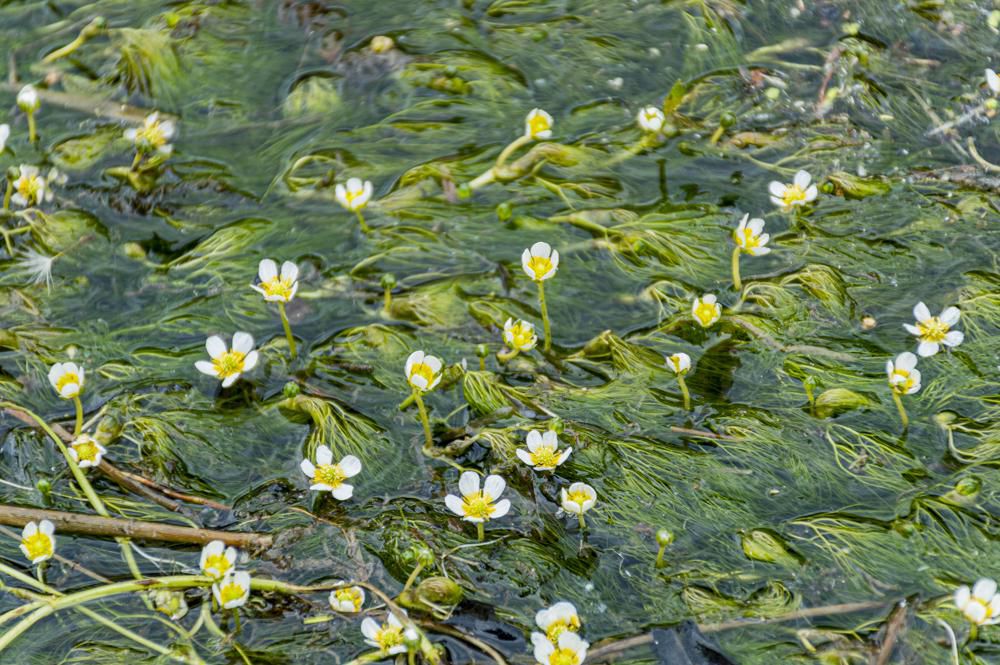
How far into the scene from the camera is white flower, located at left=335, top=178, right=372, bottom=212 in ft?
10.6

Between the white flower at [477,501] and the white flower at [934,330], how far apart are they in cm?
114

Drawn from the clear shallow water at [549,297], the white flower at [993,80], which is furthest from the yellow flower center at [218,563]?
the white flower at [993,80]

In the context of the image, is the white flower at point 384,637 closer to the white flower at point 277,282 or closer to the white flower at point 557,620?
the white flower at point 557,620

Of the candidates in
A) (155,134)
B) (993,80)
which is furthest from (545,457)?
(993,80)

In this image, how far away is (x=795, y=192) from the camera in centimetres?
323

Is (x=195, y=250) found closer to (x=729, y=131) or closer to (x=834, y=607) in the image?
(x=729, y=131)

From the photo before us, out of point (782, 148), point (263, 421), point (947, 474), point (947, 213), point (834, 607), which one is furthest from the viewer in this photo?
point (782, 148)

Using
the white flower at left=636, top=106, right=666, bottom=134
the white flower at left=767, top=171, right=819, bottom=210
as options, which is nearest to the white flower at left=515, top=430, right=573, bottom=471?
the white flower at left=767, top=171, right=819, bottom=210

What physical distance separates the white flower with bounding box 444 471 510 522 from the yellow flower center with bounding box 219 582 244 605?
0.51m

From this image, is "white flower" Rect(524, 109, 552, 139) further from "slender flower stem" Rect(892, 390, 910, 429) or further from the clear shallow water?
"slender flower stem" Rect(892, 390, 910, 429)

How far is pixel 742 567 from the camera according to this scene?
2459 millimetres

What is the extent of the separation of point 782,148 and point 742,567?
1619mm

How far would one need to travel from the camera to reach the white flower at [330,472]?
2.59 m

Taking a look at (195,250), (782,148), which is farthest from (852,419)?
(195,250)
